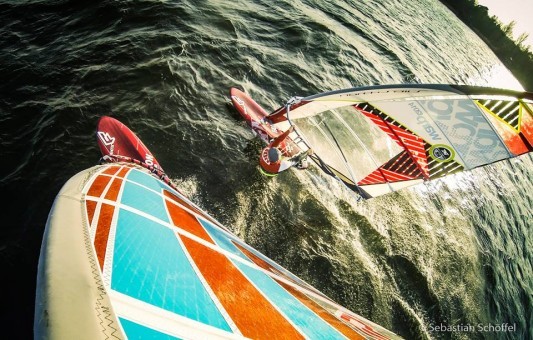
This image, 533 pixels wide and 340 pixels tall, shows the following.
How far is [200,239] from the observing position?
3709 mm

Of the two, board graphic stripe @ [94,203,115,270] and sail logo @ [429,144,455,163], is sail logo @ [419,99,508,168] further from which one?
board graphic stripe @ [94,203,115,270]

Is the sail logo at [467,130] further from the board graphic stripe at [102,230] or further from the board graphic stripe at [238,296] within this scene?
the board graphic stripe at [102,230]

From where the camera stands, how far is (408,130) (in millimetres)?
6387

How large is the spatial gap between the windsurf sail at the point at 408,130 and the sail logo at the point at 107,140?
4519 mm

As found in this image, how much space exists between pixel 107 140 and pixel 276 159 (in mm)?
4233

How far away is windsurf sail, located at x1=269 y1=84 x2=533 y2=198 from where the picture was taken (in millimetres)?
5348

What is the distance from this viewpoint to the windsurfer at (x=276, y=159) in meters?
7.79

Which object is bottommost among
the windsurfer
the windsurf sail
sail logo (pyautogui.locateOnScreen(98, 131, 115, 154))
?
sail logo (pyautogui.locateOnScreen(98, 131, 115, 154))

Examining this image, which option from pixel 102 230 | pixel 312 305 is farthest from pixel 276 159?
pixel 102 230

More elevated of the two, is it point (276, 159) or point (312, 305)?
point (312, 305)

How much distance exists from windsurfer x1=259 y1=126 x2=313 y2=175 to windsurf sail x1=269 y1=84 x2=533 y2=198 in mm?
423

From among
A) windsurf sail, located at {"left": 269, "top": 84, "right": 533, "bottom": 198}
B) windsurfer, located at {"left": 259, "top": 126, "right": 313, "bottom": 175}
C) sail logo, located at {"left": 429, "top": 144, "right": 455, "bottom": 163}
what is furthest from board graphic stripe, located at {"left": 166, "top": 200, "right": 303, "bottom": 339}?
sail logo, located at {"left": 429, "top": 144, "right": 455, "bottom": 163}

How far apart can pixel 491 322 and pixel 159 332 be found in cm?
1015

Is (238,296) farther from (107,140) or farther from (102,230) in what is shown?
(107,140)
